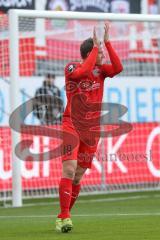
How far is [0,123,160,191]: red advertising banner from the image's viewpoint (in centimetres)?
1579

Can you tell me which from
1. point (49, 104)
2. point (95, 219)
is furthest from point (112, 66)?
point (49, 104)

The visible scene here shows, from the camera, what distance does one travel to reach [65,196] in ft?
34.4

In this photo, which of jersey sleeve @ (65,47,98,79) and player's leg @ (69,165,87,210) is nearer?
jersey sleeve @ (65,47,98,79)

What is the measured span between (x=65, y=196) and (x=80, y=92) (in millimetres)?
1179

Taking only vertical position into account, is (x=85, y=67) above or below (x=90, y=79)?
above

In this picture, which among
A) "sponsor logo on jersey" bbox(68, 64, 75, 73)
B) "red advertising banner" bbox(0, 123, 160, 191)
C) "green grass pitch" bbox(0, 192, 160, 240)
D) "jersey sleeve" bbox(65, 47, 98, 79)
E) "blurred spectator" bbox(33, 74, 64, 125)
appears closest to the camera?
"green grass pitch" bbox(0, 192, 160, 240)

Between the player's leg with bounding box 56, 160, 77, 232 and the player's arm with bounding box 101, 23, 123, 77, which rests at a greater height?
the player's arm with bounding box 101, 23, 123, 77

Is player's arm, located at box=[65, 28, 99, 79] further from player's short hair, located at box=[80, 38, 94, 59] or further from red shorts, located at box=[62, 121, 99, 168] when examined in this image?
red shorts, located at box=[62, 121, 99, 168]

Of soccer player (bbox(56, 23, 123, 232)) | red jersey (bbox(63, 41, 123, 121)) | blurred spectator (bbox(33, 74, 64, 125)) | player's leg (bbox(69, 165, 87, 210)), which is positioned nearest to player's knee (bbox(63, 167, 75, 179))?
soccer player (bbox(56, 23, 123, 232))

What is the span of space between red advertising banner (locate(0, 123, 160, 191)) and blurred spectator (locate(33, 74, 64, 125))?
0.34 m

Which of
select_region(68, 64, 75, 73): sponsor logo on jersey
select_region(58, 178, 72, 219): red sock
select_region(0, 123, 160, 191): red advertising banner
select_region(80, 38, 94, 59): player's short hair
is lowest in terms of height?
select_region(0, 123, 160, 191): red advertising banner

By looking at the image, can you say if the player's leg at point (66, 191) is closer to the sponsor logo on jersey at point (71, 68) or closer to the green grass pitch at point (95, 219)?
the green grass pitch at point (95, 219)

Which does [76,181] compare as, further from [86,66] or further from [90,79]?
[86,66]

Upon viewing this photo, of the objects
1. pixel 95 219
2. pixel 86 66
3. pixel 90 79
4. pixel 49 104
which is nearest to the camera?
pixel 86 66
